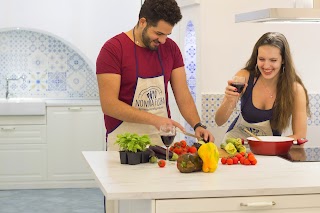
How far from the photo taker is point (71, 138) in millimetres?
7973

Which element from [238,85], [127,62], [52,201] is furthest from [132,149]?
[52,201]

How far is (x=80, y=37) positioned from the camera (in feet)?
27.5

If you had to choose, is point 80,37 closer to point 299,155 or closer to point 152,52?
point 152,52

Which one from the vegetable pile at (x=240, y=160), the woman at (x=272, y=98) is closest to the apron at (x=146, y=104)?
the woman at (x=272, y=98)

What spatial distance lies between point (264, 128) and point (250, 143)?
0.39 m

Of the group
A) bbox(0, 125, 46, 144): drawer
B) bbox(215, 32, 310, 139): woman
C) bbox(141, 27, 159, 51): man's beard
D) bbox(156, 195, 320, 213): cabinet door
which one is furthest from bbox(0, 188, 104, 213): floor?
bbox(156, 195, 320, 213): cabinet door

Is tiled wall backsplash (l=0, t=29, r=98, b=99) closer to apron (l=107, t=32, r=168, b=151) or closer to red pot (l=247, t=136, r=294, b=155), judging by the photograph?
apron (l=107, t=32, r=168, b=151)

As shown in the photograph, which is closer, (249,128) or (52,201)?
(249,128)

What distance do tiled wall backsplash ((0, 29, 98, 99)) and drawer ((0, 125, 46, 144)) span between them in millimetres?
923

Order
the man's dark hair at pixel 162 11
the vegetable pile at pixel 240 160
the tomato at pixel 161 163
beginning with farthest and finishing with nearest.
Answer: the man's dark hair at pixel 162 11 → the vegetable pile at pixel 240 160 → the tomato at pixel 161 163

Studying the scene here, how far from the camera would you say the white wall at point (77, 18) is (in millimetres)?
8219

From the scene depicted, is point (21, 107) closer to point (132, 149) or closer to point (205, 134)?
point (205, 134)

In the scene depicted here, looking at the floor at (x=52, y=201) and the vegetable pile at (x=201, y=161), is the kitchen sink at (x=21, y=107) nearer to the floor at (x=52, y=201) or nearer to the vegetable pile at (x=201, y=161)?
the floor at (x=52, y=201)

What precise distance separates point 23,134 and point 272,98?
4182 mm
